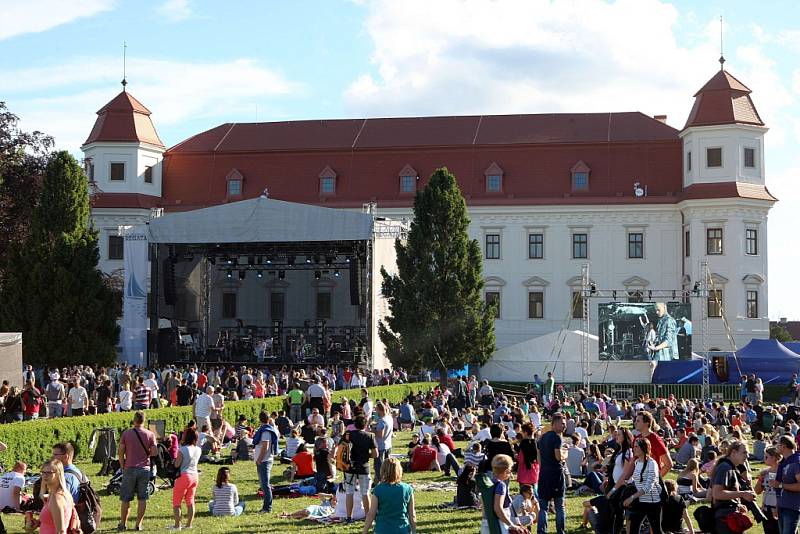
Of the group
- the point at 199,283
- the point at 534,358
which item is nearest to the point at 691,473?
the point at 534,358

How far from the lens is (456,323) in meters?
42.5

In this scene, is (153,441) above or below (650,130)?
below

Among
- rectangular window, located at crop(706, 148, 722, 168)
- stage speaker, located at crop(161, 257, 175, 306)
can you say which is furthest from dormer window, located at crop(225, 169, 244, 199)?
rectangular window, located at crop(706, 148, 722, 168)

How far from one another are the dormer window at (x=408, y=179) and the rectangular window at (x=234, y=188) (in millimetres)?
8390

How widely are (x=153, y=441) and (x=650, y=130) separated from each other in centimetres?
4756

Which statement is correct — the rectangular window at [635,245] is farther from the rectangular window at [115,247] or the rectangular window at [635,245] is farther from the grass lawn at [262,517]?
the grass lawn at [262,517]

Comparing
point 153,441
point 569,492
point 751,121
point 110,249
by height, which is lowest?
point 569,492

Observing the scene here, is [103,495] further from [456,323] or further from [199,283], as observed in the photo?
[199,283]

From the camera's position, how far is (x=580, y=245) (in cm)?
5684

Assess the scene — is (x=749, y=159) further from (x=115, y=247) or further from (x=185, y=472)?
(x=185, y=472)

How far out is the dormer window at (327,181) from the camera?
195 ft

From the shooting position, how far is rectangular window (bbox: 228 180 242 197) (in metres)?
60.3

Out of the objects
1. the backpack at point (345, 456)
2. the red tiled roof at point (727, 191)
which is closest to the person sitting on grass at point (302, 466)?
the backpack at point (345, 456)

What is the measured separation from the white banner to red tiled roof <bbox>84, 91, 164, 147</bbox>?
1555 cm
